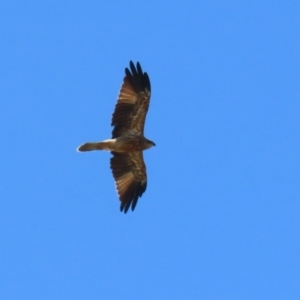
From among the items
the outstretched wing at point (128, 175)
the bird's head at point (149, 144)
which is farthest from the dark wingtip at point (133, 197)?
the bird's head at point (149, 144)

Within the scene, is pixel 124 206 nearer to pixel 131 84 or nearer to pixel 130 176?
pixel 130 176

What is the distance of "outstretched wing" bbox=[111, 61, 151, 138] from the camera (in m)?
28.1

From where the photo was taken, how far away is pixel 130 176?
96.1ft

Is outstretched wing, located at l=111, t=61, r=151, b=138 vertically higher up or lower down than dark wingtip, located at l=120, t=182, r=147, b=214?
higher up

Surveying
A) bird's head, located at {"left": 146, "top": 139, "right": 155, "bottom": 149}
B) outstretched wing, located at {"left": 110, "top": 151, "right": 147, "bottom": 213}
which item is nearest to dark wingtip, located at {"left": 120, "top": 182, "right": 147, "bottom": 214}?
outstretched wing, located at {"left": 110, "top": 151, "right": 147, "bottom": 213}

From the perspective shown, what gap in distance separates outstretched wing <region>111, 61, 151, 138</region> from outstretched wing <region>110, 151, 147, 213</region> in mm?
931

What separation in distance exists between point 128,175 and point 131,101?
1.96 meters

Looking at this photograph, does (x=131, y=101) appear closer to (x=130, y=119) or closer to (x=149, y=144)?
(x=130, y=119)

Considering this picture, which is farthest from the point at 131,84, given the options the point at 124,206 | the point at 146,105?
the point at 124,206

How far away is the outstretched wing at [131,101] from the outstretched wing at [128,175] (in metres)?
0.93

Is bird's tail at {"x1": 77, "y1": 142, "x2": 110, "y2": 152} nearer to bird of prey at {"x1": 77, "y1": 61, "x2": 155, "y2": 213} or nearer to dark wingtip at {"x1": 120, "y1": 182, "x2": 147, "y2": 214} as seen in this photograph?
bird of prey at {"x1": 77, "y1": 61, "x2": 155, "y2": 213}

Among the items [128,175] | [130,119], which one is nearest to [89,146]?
[130,119]

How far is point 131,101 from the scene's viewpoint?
92.5ft

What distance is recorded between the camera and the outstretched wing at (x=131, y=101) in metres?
28.1
